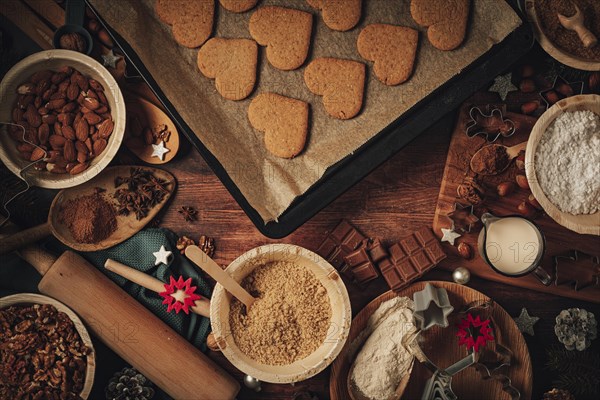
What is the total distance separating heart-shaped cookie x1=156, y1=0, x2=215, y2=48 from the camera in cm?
169

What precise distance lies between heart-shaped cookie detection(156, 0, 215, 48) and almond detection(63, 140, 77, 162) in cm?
49

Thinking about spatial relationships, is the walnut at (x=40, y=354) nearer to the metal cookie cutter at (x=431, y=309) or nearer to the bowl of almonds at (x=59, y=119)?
the bowl of almonds at (x=59, y=119)

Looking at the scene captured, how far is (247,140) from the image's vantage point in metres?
1.69

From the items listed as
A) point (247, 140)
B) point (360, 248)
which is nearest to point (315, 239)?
point (360, 248)

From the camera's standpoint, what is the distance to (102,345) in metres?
1.80

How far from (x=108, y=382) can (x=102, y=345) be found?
0.40 ft

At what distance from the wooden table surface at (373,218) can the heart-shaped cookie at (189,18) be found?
1.27ft

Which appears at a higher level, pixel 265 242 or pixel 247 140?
pixel 247 140

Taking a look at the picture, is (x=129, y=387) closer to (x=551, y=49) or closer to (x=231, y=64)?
(x=231, y=64)

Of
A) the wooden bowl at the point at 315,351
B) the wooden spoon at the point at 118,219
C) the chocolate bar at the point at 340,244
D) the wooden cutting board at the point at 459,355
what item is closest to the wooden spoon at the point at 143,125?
the wooden spoon at the point at 118,219

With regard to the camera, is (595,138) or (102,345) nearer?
(595,138)

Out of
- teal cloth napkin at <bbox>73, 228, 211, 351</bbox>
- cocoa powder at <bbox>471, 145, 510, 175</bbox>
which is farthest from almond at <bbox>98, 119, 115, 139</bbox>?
cocoa powder at <bbox>471, 145, 510, 175</bbox>

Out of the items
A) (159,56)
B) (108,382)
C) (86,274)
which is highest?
(159,56)

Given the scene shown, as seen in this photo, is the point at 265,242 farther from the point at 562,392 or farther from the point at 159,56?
the point at 562,392
